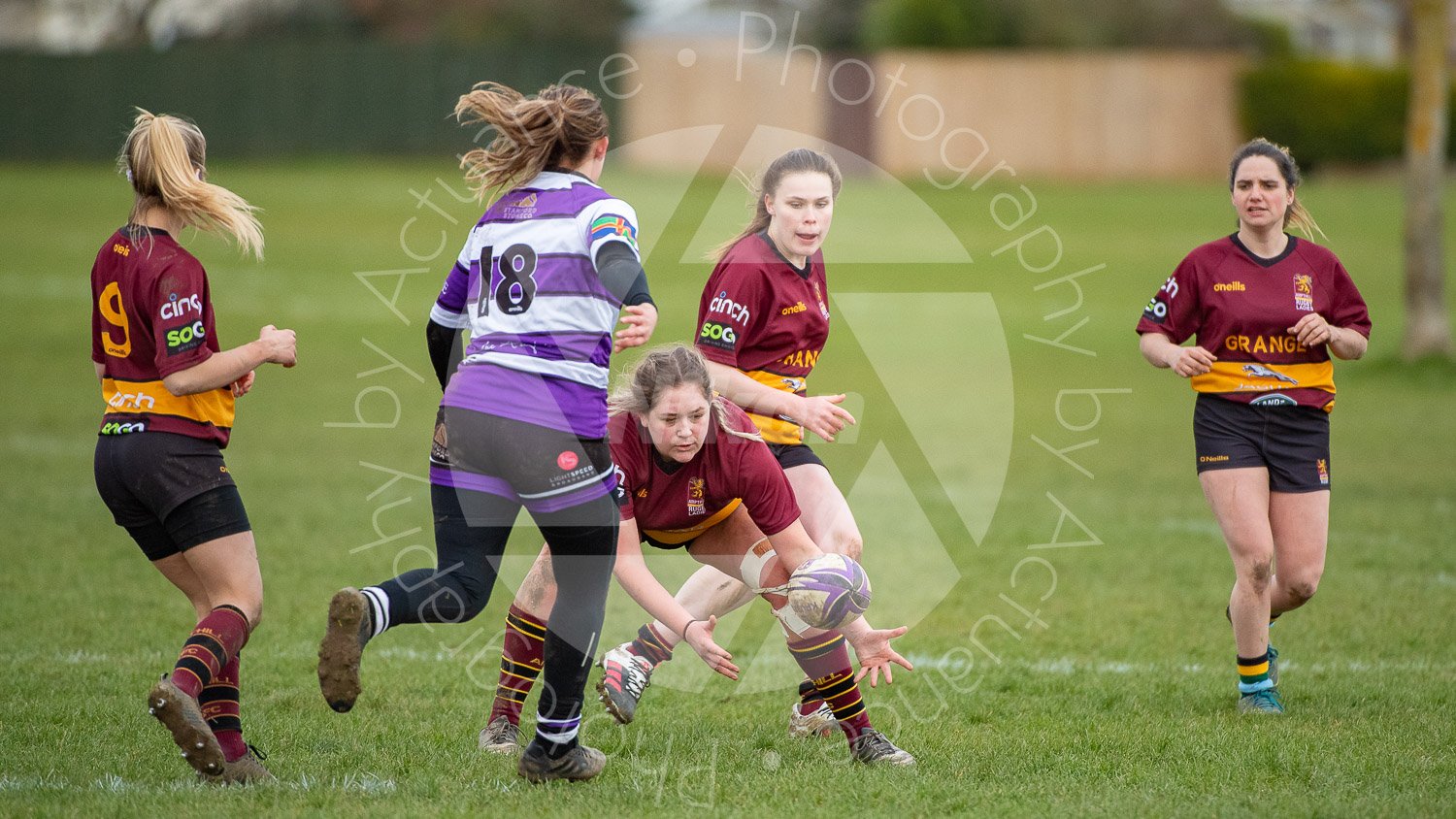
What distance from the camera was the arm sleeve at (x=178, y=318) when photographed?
433cm

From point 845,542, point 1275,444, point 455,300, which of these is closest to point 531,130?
point 455,300

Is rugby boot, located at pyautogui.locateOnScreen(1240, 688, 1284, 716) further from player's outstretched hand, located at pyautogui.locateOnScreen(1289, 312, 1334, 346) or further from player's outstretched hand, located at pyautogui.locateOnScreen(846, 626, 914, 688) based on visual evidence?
player's outstretched hand, located at pyautogui.locateOnScreen(846, 626, 914, 688)

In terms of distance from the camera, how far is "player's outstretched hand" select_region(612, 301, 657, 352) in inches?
163

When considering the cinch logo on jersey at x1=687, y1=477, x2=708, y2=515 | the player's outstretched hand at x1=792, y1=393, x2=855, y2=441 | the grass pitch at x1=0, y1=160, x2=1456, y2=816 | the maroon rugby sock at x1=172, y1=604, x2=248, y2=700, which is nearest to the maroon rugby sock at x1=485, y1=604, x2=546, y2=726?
the grass pitch at x1=0, y1=160, x2=1456, y2=816

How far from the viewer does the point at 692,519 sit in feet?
16.6

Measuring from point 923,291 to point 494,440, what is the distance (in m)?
20.5

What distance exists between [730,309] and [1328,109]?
35889 millimetres

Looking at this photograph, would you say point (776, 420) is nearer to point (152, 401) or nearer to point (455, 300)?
point (455, 300)

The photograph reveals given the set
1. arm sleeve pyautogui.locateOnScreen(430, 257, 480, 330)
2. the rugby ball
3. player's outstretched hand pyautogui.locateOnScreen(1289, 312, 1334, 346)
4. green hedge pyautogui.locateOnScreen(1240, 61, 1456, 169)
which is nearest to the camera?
arm sleeve pyautogui.locateOnScreen(430, 257, 480, 330)

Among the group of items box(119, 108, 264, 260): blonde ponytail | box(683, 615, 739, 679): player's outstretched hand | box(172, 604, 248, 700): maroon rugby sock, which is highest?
box(119, 108, 264, 260): blonde ponytail

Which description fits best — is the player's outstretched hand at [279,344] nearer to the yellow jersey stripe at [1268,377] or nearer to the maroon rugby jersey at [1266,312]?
the maroon rugby jersey at [1266,312]

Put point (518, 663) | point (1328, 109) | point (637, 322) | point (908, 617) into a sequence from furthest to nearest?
point (1328, 109) < point (908, 617) < point (518, 663) < point (637, 322)

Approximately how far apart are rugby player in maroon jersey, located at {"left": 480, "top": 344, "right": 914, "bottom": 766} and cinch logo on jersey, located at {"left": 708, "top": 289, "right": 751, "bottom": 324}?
0.43 m

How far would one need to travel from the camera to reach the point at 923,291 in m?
24.2
